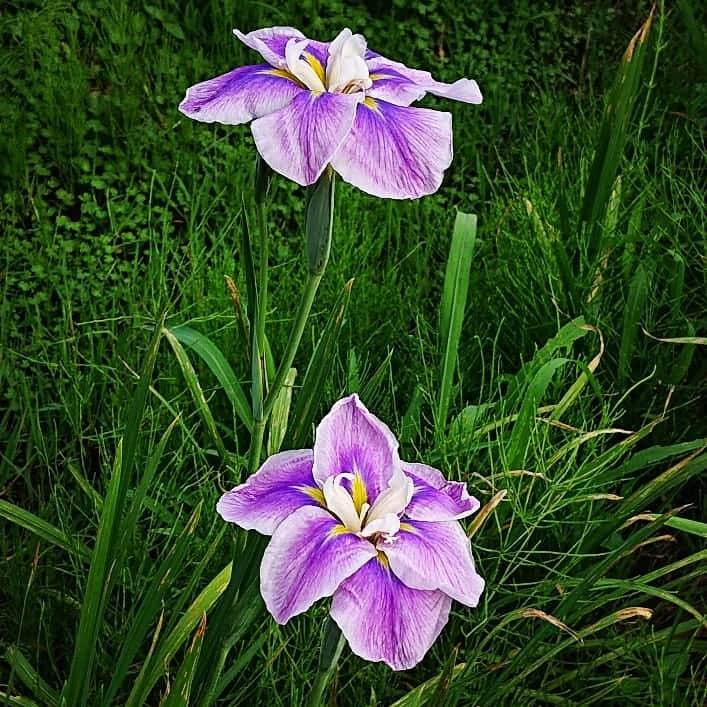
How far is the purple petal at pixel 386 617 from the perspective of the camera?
708mm

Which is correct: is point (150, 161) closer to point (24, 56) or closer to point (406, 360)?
point (24, 56)

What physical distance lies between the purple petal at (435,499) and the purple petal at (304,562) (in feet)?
0.21

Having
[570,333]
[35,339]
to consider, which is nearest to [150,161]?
[35,339]

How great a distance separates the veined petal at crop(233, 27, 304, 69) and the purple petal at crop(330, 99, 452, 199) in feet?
0.36

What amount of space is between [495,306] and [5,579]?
960 millimetres

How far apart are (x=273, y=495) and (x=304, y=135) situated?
29 centimetres

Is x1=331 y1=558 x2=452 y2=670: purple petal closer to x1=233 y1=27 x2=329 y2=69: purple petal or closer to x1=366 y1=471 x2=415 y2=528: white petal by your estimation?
x1=366 y1=471 x2=415 y2=528: white petal

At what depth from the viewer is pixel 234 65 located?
95.2 inches

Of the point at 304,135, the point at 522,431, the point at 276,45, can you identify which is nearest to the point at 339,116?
the point at 304,135

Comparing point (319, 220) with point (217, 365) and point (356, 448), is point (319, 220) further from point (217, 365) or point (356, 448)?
point (217, 365)

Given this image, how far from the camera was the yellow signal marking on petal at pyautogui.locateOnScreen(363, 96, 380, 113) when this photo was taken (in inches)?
33.8

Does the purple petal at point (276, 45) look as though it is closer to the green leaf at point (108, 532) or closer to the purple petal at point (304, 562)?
the green leaf at point (108, 532)

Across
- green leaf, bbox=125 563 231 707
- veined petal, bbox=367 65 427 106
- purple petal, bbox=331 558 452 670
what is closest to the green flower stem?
purple petal, bbox=331 558 452 670

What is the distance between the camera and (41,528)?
1196mm
